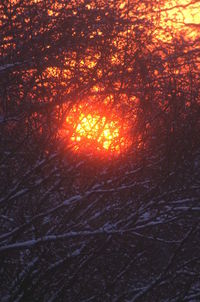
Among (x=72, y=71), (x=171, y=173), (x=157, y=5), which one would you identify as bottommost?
(x=171, y=173)

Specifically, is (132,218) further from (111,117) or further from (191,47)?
(191,47)

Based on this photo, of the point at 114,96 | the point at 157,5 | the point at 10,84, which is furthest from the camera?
the point at 157,5

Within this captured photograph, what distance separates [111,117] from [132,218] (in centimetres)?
164

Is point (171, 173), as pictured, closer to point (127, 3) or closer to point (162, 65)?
point (162, 65)

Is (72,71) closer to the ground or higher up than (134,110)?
higher up

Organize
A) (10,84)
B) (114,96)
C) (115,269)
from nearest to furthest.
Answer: (10,84) → (114,96) → (115,269)

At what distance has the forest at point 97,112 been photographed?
7.91 metres

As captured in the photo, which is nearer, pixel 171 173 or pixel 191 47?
pixel 171 173

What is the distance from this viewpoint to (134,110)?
28.8 ft

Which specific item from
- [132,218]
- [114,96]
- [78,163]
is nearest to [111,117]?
[114,96]

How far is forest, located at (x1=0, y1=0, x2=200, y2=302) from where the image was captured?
7910mm

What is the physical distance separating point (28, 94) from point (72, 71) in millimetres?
768

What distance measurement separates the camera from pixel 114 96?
8594mm

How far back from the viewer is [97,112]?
858 cm
